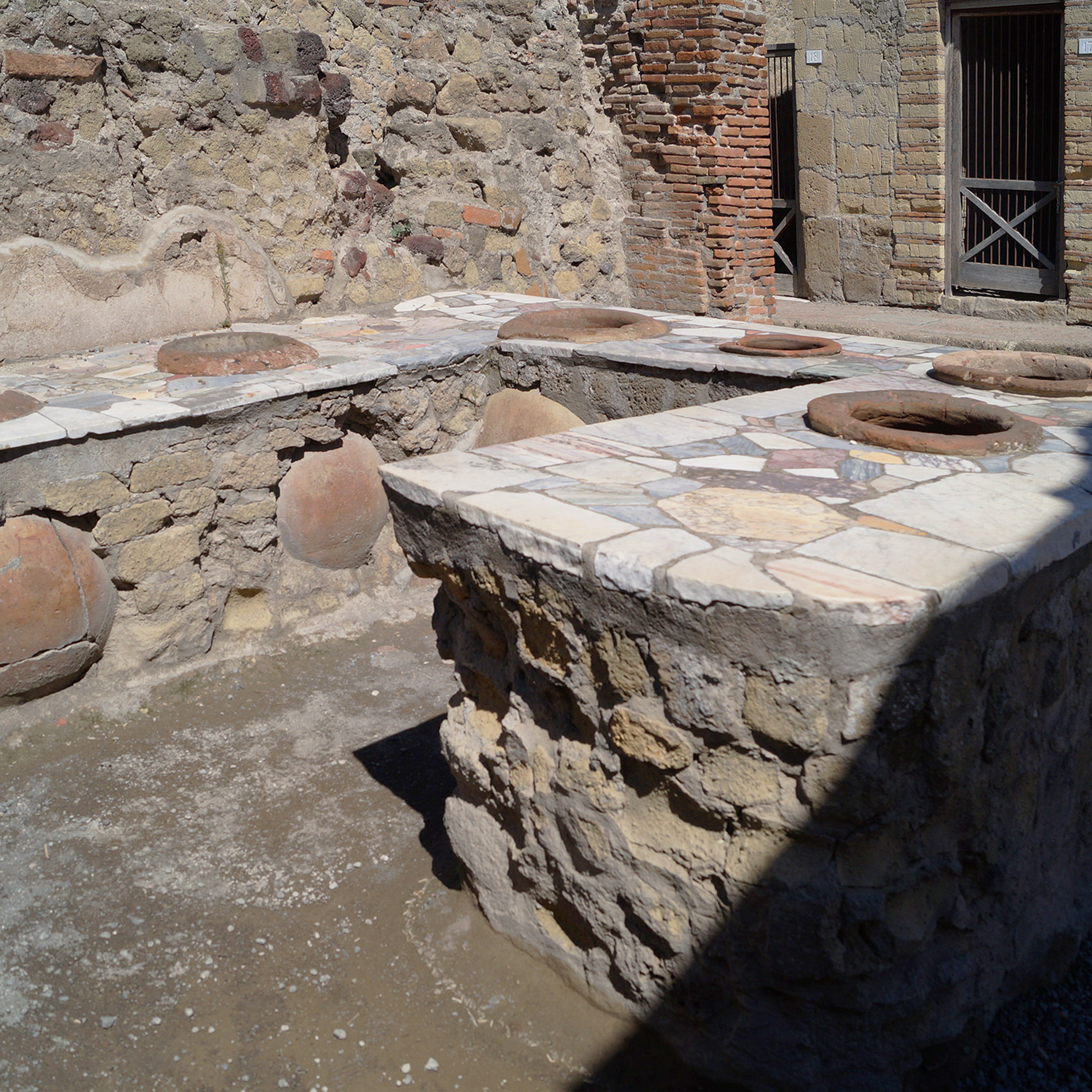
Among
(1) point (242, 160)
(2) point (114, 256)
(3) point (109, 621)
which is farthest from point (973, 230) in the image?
(3) point (109, 621)

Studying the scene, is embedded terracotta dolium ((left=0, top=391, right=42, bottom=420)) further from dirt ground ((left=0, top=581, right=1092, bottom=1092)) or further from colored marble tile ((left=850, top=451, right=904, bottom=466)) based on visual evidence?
colored marble tile ((left=850, top=451, right=904, bottom=466))

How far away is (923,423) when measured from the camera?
3.54 meters

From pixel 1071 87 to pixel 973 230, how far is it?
1.38m

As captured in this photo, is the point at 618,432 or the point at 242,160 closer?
the point at 618,432

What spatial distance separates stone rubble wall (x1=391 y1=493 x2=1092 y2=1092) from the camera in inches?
80.5

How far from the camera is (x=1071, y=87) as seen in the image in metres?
8.02

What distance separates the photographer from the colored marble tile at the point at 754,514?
7.89ft

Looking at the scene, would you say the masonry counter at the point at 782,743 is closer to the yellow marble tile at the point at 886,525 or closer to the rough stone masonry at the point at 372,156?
the yellow marble tile at the point at 886,525

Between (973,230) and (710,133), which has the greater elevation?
(710,133)

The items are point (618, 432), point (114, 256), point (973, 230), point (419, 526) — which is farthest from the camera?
point (973, 230)

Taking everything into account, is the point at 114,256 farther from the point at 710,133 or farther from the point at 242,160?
the point at 710,133

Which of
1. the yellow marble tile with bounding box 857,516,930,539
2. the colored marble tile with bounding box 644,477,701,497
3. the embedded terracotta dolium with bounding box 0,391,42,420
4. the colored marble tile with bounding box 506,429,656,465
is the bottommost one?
the yellow marble tile with bounding box 857,516,930,539

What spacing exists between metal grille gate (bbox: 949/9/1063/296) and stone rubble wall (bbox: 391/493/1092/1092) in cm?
728

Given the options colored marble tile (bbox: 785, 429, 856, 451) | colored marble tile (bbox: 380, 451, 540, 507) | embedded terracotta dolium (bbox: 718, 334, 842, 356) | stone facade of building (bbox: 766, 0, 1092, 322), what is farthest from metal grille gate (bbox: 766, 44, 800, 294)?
colored marble tile (bbox: 380, 451, 540, 507)
